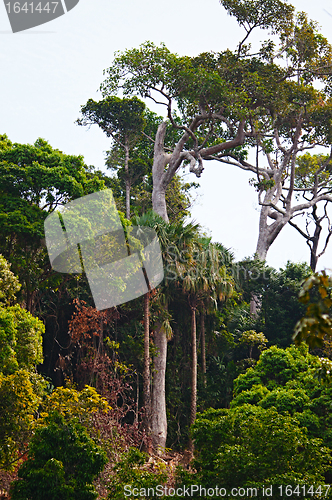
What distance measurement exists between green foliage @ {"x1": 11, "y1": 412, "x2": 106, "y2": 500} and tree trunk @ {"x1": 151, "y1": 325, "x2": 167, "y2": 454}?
10472 mm

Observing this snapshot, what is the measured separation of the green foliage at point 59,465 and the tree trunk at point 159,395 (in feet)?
34.4

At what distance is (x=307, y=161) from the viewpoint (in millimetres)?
33781

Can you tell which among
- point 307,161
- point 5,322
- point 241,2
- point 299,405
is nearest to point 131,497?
point 5,322

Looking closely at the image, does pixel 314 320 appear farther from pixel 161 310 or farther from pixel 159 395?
pixel 159 395

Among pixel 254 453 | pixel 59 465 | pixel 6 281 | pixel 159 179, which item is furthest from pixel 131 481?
pixel 159 179

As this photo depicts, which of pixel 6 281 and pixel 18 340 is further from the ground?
pixel 6 281

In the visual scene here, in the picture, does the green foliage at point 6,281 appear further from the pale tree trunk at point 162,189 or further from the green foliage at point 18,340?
the pale tree trunk at point 162,189

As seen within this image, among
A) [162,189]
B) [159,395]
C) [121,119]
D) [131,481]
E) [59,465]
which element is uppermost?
[121,119]

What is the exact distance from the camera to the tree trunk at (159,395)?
1905cm

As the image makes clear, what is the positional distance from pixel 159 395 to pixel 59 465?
1176 centimetres

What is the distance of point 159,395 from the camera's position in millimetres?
19688

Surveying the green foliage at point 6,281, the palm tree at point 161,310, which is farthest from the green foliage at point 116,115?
the green foliage at point 6,281

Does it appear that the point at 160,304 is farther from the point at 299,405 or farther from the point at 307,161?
the point at 307,161

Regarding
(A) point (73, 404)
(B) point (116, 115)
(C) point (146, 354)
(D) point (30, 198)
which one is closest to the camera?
(A) point (73, 404)
